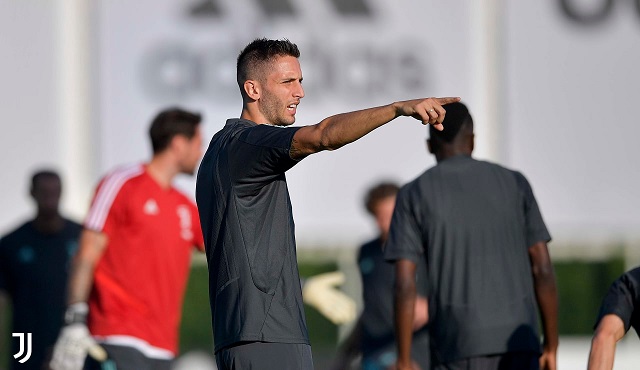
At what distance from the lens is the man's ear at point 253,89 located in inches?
208

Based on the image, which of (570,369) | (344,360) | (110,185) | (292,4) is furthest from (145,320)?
(292,4)

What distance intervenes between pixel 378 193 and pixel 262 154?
3.64 meters

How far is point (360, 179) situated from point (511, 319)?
13.4m

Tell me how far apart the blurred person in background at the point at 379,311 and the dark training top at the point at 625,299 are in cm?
218

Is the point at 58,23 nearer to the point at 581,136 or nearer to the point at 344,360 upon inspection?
the point at 581,136

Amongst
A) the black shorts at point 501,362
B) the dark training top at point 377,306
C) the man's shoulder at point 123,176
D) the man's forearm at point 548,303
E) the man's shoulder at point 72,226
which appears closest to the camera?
the black shorts at point 501,362

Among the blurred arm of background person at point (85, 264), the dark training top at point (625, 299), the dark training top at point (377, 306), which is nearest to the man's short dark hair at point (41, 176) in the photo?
the blurred arm of background person at point (85, 264)

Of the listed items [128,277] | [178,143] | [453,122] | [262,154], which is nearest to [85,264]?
[128,277]

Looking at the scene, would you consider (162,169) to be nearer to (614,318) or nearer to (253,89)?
(253,89)

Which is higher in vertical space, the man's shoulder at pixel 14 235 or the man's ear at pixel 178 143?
the man's ear at pixel 178 143

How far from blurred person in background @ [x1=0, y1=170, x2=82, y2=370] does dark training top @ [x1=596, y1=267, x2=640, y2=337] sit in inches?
170

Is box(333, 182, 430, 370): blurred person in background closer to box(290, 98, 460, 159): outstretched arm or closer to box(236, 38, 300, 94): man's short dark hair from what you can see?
box(236, 38, 300, 94): man's short dark hair

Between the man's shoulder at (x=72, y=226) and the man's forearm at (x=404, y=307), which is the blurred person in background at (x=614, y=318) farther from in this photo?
the man's shoulder at (x=72, y=226)

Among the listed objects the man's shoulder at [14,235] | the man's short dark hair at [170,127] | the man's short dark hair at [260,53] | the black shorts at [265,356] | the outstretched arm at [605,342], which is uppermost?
the man's short dark hair at [260,53]
